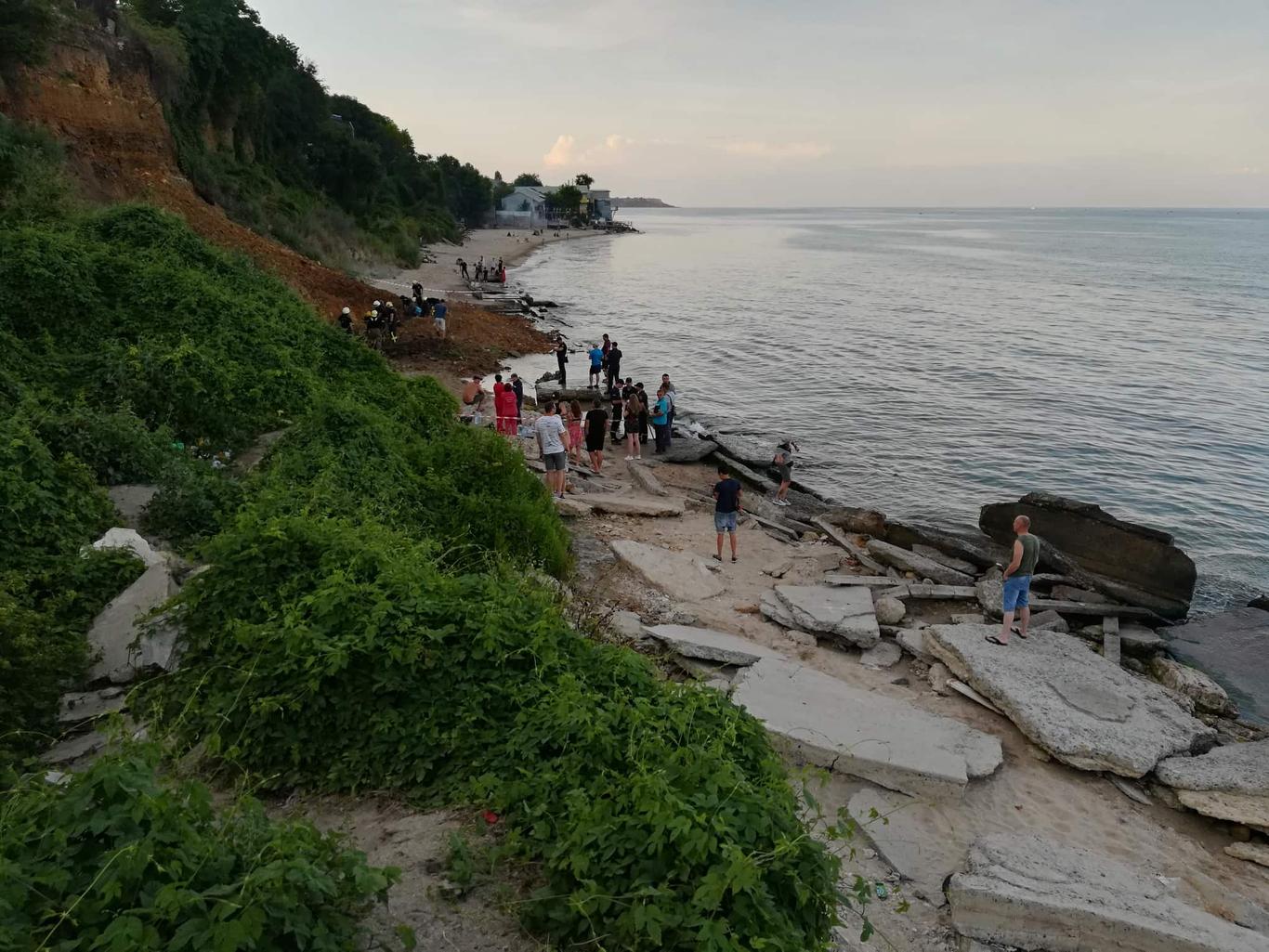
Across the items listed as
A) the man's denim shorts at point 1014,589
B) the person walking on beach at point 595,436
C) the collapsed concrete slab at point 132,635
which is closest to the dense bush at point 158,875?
the collapsed concrete slab at point 132,635

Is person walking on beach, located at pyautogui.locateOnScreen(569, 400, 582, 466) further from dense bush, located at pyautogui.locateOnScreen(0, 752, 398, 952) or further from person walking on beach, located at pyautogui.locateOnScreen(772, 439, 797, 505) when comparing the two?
dense bush, located at pyautogui.locateOnScreen(0, 752, 398, 952)

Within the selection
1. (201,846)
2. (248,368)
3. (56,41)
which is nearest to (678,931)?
(201,846)

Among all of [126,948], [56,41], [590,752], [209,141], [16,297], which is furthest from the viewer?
[209,141]

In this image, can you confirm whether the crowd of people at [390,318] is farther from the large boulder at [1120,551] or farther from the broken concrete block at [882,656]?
the large boulder at [1120,551]

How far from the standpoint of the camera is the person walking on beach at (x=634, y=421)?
17359 millimetres

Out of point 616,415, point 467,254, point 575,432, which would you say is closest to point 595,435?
point 575,432

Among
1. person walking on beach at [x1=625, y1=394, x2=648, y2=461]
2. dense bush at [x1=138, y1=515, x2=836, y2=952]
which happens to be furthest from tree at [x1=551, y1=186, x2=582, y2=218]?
dense bush at [x1=138, y1=515, x2=836, y2=952]

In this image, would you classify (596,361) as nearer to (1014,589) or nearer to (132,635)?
(1014,589)

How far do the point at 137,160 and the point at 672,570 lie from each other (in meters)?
27.6

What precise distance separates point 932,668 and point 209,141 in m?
42.9

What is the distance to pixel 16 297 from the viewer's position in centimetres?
1088

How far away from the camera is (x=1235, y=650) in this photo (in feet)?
38.1

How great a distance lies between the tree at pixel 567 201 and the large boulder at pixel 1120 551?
13160 centimetres

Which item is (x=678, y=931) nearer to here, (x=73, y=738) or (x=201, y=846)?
(x=201, y=846)
